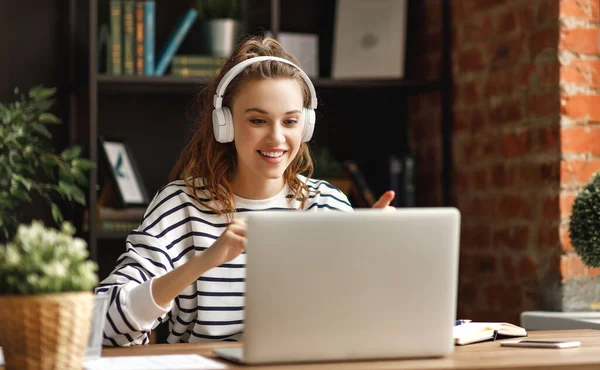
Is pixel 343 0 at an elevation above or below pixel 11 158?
above

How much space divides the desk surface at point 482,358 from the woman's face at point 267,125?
20.5 inches

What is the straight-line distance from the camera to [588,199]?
88.5 inches

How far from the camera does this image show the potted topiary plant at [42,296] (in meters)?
1.14

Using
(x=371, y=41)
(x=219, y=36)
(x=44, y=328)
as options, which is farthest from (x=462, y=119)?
(x=44, y=328)

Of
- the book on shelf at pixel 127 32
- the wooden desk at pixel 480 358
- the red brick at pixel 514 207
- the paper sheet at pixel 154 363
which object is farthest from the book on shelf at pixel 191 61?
the paper sheet at pixel 154 363

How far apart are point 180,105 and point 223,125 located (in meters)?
1.30

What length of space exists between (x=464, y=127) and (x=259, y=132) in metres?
1.26

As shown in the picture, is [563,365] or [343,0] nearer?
[563,365]

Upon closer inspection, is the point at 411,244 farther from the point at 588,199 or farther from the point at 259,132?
the point at 588,199

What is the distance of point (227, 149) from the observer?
2078mm

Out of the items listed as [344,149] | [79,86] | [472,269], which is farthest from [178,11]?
[472,269]

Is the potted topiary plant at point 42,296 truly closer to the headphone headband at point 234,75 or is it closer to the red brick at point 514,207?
the headphone headband at point 234,75

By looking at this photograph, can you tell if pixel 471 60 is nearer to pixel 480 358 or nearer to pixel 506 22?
pixel 506 22

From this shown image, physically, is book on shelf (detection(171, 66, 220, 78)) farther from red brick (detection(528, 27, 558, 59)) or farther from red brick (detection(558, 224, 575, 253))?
red brick (detection(558, 224, 575, 253))
